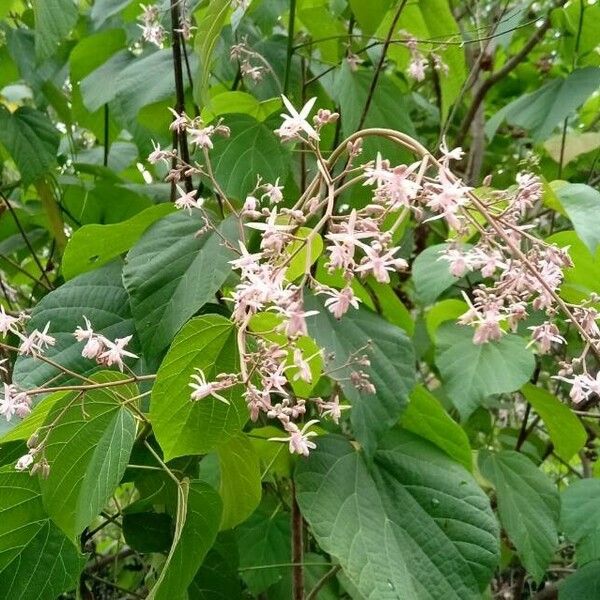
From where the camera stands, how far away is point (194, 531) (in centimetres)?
58

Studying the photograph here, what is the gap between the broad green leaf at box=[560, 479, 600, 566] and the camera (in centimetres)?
86

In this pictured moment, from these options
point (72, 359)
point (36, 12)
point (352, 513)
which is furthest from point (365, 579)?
point (36, 12)

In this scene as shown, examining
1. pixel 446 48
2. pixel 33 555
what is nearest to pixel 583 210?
pixel 446 48

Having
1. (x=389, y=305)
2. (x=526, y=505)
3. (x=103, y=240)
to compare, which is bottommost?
(x=526, y=505)

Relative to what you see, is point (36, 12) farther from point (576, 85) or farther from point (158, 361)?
point (576, 85)

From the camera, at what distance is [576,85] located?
3.53 feet

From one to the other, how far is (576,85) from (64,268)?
29.9 inches

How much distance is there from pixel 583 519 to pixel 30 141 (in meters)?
0.88

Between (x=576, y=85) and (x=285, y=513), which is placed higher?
(x=576, y=85)

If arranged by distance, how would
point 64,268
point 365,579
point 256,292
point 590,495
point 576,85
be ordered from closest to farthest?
point 256,292, point 365,579, point 64,268, point 590,495, point 576,85

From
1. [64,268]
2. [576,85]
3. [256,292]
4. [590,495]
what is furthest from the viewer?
[576,85]

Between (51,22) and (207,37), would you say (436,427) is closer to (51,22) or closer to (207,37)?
(207,37)

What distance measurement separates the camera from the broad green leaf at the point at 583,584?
874mm

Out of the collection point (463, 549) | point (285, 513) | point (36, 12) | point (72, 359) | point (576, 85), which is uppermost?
point (36, 12)
